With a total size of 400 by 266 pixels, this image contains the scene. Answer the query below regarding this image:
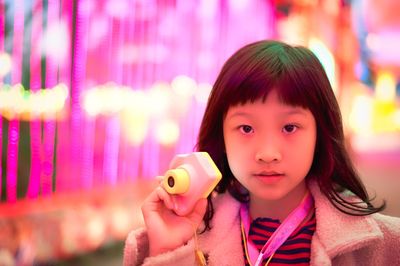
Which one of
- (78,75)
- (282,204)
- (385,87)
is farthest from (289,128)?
(385,87)

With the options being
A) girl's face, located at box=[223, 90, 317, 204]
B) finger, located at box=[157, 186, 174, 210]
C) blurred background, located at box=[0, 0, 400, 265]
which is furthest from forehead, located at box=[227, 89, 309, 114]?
blurred background, located at box=[0, 0, 400, 265]

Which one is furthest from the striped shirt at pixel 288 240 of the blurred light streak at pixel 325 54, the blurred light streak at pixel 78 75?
the blurred light streak at pixel 325 54

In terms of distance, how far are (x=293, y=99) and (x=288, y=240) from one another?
0.92 feet

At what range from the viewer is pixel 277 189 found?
90 centimetres

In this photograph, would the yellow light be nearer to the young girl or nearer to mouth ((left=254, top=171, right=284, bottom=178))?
the young girl

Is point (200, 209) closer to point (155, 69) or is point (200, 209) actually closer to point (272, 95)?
point (272, 95)

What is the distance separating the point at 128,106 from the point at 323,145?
1.81 meters

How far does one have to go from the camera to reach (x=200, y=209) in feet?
3.07

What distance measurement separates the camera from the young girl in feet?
2.93

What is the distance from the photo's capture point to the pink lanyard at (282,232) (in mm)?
941

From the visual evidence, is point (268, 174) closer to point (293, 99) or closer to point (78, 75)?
point (293, 99)

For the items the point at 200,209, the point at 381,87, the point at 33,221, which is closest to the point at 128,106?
the point at 33,221

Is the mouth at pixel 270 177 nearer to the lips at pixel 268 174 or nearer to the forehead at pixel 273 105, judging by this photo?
the lips at pixel 268 174

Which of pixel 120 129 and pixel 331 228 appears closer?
pixel 331 228
